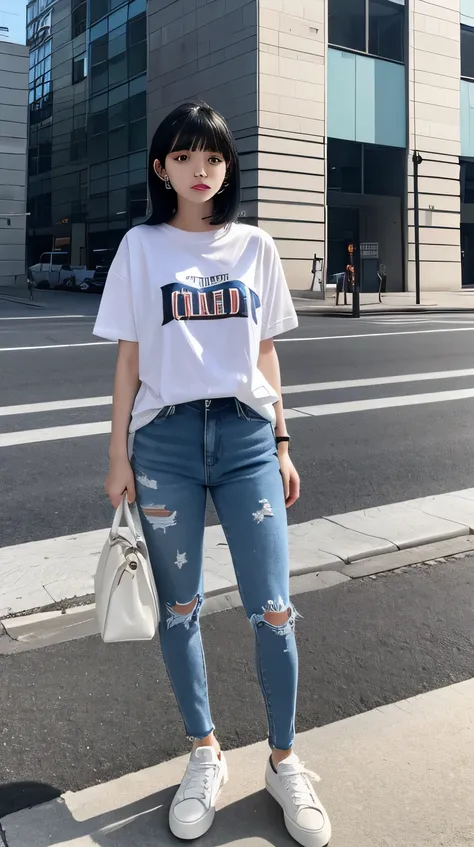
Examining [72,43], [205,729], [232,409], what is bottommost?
[205,729]

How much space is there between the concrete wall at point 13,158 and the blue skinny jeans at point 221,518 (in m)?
52.1

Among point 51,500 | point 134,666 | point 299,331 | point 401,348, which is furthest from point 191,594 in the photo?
point 299,331

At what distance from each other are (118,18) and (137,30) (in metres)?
2.50

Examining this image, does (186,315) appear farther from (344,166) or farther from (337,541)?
(344,166)

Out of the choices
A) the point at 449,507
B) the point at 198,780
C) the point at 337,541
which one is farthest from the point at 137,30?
the point at 198,780

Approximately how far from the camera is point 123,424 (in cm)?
246

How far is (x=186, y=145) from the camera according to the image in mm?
2414

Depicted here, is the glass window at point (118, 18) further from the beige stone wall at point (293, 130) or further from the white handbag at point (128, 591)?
the white handbag at point (128, 591)

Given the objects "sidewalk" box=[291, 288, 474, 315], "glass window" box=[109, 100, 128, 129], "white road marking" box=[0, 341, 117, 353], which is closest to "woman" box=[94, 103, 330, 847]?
"white road marking" box=[0, 341, 117, 353]

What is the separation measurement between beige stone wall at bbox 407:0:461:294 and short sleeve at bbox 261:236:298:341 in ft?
114

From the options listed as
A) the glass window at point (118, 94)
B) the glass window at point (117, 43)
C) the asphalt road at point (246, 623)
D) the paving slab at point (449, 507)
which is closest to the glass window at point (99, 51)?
the glass window at point (117, 43)

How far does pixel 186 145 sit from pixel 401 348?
1302 centimetres

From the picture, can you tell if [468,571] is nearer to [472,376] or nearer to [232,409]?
[232,409]

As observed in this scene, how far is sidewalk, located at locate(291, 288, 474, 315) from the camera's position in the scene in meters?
26.2
